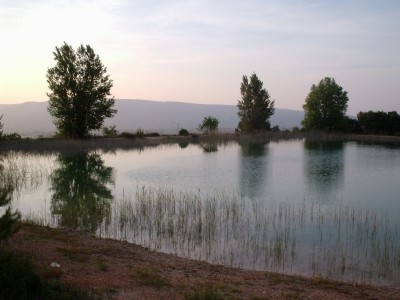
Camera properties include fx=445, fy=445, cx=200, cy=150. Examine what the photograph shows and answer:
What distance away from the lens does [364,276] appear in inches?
369

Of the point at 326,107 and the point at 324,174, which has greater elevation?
the point at 326,107

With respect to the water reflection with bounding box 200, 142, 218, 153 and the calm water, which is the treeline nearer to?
the water reflection with bounding box 200, 142, 218, 153

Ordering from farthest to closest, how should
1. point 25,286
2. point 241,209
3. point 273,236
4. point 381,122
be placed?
point 381,122, point 241,209, point 273,236, point 25,286

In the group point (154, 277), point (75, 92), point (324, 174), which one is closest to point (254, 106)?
point (75, 92)

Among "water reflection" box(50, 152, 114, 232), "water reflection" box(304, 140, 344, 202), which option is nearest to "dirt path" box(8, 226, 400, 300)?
"water reflection" box(50, 152, 114, 232)

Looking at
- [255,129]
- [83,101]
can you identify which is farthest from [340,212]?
[255,129]

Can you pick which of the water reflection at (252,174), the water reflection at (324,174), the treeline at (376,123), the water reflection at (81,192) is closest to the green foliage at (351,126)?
the treeline at (376,123)

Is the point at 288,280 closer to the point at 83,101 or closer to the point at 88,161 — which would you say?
the point at 88,161

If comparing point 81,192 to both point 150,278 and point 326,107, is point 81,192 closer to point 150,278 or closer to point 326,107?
point 150,278

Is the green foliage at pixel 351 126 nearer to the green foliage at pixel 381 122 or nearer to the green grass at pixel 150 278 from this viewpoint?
the green foliage at pixel 381 122

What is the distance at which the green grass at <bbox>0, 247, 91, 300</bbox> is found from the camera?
5.53 m

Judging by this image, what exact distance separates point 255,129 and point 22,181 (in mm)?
42840

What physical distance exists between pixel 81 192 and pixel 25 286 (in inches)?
553

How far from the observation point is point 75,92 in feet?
137
